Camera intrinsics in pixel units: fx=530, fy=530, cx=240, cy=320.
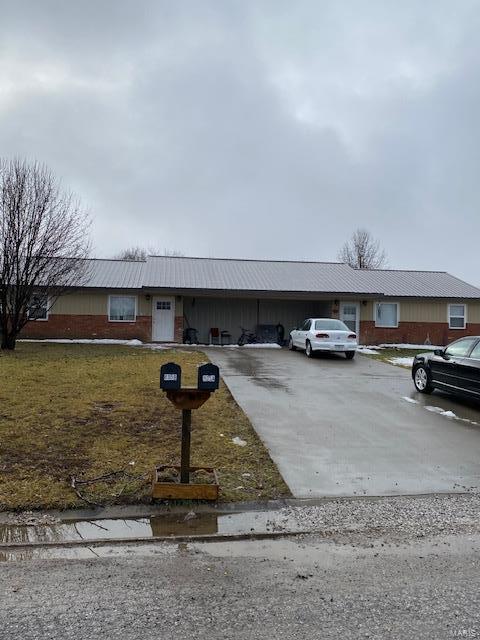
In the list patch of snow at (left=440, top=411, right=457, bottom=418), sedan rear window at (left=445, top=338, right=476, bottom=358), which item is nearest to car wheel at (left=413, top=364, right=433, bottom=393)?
sedan rear window at (left=445, top=338, right=476, bottom=358)

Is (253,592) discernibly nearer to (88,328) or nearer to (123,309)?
(123,309)

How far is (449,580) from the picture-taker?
3668 mm

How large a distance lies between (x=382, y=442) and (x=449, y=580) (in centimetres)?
381

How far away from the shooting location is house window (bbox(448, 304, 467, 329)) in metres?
26.8

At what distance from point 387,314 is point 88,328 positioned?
1452cm

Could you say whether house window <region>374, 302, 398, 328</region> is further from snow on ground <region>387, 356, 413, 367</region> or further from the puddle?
the puddle

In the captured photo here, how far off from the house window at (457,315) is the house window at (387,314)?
2833mm

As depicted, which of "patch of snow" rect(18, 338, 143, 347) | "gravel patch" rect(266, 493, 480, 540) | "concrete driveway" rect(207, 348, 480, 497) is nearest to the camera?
"gravel patch" rect(266, 493, 480, 540)

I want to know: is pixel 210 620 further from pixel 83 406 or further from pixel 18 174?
pixel 18 174

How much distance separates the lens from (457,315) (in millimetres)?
26938

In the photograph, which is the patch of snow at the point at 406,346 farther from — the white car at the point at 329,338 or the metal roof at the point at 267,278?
the white car at the point at 329,338

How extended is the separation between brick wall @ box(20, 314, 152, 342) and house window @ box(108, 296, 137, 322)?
0.25 metres

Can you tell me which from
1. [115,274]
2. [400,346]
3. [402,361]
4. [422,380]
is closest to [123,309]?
[115,274]

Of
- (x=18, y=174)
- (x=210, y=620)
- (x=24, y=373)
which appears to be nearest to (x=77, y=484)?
(x=210, y=620)
